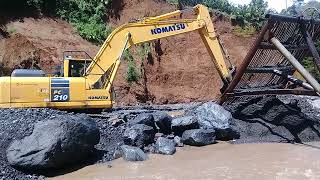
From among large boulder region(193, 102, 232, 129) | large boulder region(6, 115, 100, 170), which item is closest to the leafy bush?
large boulder region(193, 102, 232, 129)

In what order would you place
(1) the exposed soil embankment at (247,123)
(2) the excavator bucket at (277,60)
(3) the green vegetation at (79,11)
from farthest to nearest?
(3) the green vegetation at (79,11), (2) the excavator bucket at (277,60), (1) the exposed soil embankment at (247,123)

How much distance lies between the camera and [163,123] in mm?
12539

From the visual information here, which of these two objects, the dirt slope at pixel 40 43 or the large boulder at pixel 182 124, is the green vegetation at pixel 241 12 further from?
the large boulder at pixel 182 124

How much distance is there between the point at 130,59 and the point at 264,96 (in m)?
9.42

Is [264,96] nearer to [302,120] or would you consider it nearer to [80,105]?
[302,120]

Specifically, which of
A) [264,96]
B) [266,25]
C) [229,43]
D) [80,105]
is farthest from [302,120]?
[229,43]

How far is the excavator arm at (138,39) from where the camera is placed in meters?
12.7

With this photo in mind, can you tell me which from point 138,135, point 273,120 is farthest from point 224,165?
point 273,120

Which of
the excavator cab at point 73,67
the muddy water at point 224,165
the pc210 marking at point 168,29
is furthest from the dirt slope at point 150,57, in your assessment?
the muddy water at point 224,165

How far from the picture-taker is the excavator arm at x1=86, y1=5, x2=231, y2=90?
12.7 metres

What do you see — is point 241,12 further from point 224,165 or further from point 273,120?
point 224,165

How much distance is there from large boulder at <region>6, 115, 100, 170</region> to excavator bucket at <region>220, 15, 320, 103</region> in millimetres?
5084

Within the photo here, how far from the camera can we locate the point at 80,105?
1209cm

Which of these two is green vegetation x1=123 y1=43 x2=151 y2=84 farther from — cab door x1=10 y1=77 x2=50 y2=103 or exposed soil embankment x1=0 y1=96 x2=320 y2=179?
cab door x1=10 y1=77 x2=50 y2=103
